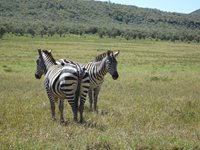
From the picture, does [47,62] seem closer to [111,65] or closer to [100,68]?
[100,68]

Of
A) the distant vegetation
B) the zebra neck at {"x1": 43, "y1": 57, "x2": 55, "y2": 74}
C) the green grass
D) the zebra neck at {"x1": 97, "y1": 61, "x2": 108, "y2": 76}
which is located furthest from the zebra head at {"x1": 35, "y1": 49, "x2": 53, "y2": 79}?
the distant vegetation

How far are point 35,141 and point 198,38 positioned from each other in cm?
10582

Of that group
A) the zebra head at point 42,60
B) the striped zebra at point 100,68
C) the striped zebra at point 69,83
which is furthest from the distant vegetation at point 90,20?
the striped zebra at point 69,83

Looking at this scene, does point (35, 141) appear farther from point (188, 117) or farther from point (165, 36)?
point (165, 36)

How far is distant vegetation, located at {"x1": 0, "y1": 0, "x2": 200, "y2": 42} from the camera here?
102812mm

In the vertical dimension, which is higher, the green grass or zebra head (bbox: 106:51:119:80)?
zebra head (bbox: 106:51:119:80)

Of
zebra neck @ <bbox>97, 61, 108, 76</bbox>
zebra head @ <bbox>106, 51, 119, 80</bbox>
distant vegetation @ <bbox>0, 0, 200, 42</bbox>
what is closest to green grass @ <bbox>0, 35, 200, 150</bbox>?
zebra head @ <bbox>106, 51, 119, 80</bbox>

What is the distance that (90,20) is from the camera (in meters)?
→ 151

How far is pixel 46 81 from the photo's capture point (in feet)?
36.6

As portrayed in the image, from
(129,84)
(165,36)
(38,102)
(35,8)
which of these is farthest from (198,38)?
(38,102)

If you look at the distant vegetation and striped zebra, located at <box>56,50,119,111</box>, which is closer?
striped zebra, located at <box>56,50,119,111</box>

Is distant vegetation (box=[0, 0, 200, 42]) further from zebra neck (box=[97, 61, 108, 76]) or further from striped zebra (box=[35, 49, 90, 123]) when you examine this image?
striped zebra (box=[35, 49, 90, 123])

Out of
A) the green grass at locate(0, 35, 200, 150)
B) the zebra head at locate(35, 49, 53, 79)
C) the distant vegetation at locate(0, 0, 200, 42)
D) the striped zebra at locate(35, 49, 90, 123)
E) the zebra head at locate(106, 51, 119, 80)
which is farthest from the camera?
the distant vegetation at locate(0, 0, 200, 42)

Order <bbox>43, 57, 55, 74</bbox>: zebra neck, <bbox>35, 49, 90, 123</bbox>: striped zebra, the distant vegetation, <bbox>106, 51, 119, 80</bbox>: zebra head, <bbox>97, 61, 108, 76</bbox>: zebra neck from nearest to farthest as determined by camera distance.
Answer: <bbox>35, 49, 90, 123</bbox>: striped zebra, <bbox>43, 57, 55, 74</bbox>: zebra neck, <bbox>106, 51, 119, 80</bbox>: zebra head, <bbox>97, 61, 108, 76</bbox>: zebra neck, the distant vegetation
